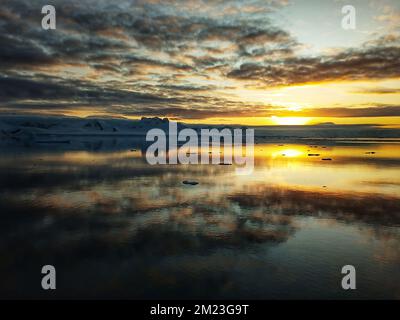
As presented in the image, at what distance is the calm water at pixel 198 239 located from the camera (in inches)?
300

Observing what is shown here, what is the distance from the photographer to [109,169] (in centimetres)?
2673

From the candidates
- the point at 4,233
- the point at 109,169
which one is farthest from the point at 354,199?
the point at 109,169

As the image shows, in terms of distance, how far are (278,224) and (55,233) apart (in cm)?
796

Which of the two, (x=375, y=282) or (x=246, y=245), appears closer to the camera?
(x=375, y=282)

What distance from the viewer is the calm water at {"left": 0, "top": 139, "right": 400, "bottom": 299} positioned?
7.63 meters

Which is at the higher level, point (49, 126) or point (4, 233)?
point (49, 126)

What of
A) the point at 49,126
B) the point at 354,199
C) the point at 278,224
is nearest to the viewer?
the point at 278,224

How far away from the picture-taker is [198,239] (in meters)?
10.6

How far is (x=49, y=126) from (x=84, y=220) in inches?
3886

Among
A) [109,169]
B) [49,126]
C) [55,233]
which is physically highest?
[49,126]

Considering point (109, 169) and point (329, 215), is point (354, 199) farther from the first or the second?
point (109, 169)

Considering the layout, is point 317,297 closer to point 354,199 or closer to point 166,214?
point 166,214
